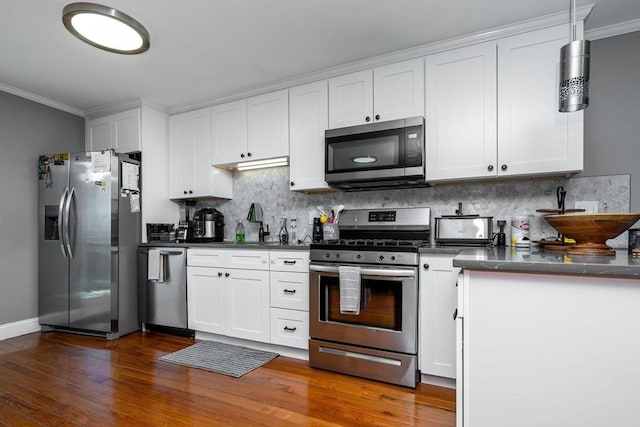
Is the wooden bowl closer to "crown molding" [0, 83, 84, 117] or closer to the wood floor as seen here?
the wood floor

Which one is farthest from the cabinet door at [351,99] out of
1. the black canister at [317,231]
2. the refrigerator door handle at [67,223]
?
the refrigerator door handle at [67,223]

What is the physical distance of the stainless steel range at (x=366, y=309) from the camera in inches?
86.3

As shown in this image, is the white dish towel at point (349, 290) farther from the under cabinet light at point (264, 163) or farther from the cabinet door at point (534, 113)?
the under cabinet light at point (264, 163)

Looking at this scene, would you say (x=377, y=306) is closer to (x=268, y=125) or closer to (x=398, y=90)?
(x=398, y=90)

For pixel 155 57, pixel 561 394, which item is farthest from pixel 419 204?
pixel 155 57

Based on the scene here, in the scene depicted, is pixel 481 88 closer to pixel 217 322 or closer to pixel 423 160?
pixel 423 160

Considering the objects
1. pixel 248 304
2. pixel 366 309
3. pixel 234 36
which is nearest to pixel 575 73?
pixel 366 309

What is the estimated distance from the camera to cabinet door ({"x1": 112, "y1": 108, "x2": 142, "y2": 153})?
3.55 m

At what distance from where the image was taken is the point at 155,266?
3.23m

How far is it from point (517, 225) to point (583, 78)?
116 centimetres

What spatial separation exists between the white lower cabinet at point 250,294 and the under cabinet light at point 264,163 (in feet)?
3.04

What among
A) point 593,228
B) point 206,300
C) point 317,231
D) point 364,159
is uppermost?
point 364,159

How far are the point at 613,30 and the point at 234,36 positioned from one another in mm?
2602

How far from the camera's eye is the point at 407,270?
2188 millimetres
